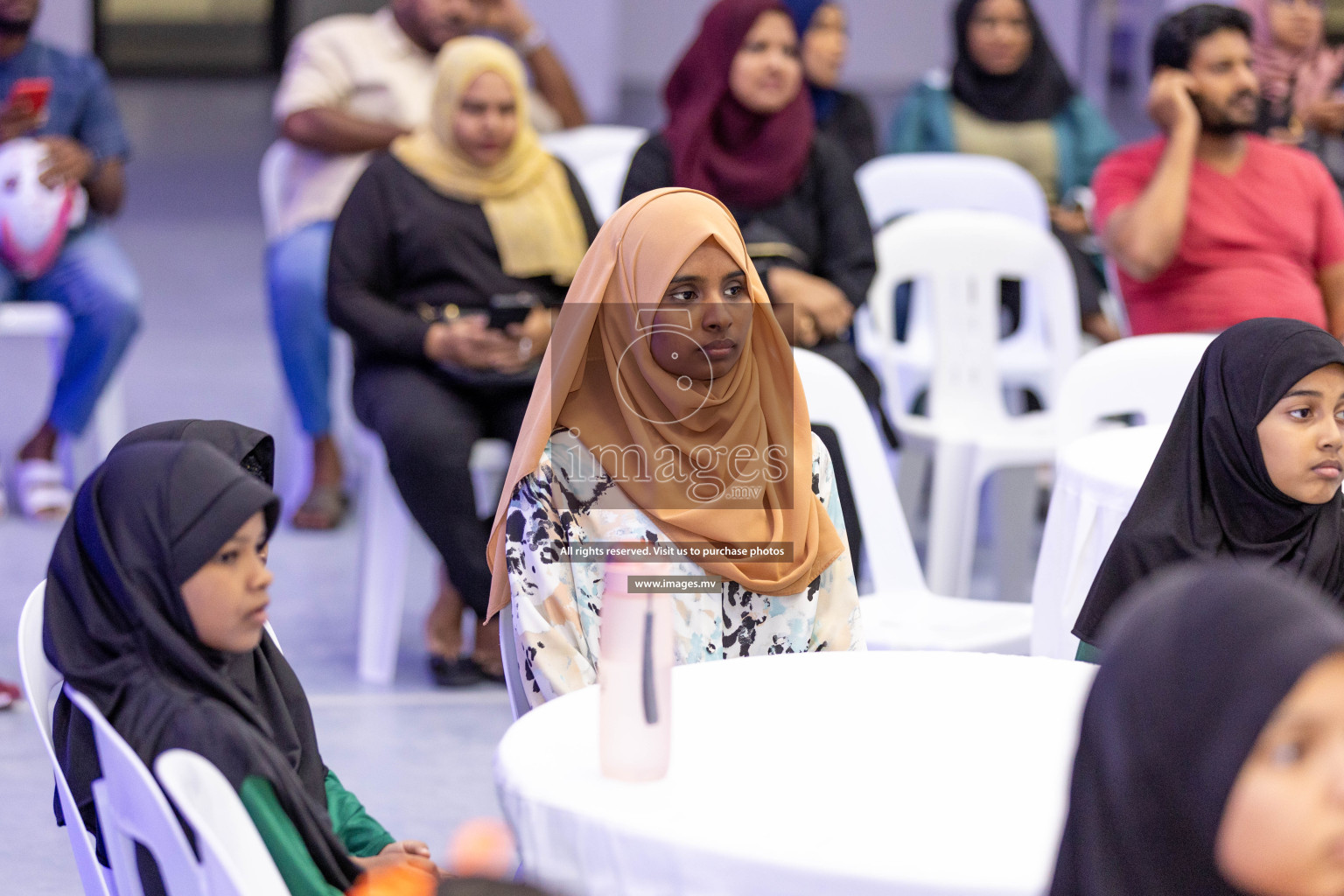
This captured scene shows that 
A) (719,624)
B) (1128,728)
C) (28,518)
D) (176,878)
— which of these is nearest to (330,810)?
(176,878)

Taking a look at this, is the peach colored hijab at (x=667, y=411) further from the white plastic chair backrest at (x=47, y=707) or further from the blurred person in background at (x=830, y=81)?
the blurred person in background at (x=830, y=81)

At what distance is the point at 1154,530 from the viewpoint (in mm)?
1993

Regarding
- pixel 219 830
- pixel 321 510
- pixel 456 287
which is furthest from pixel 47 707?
pixel 321 510

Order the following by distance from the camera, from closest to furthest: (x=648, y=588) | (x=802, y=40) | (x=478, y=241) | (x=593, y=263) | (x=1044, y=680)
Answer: (x=1044, y=680) < (x=648, y=588) < (x=593, y=263) < (x=478, y=241) < (x=802, y=40)

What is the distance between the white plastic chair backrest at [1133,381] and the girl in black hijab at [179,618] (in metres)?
1.79

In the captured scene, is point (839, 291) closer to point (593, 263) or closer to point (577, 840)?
point (593, 263)

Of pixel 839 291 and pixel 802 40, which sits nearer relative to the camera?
pixel 839 291

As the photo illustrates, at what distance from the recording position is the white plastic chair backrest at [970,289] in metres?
3.77

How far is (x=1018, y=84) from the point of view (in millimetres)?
4707

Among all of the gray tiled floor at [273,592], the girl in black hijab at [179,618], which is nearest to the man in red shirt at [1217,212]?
the gray tiled floor at [273,592]

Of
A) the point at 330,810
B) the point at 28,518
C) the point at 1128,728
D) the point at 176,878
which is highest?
the point at 1128,728

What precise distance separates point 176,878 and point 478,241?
225 cm

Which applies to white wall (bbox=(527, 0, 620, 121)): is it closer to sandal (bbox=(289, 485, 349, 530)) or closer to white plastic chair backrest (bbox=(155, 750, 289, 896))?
sandal (bbox=(289, 485, 349, 530))

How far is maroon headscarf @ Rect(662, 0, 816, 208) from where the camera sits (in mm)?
3510
